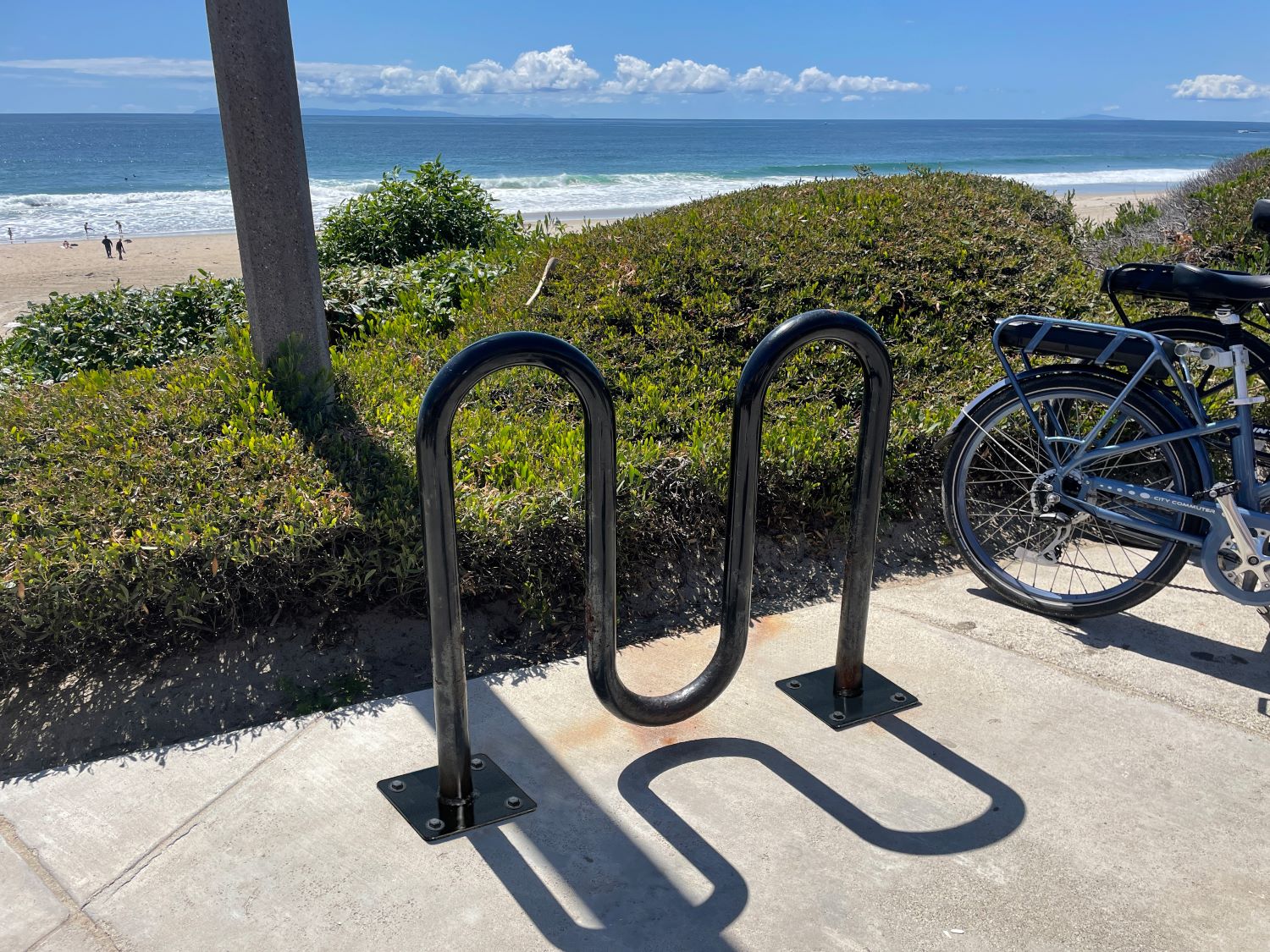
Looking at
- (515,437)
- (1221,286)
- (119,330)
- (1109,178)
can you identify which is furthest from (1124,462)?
(1109,178)

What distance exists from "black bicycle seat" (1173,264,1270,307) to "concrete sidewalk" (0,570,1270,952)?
1177 millimetres

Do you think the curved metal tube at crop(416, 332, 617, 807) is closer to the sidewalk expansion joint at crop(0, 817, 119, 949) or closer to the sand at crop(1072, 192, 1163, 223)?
the sidewalk expansion joint at crop(0, 817, 119, 949)

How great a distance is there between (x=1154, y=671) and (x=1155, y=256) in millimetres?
4216

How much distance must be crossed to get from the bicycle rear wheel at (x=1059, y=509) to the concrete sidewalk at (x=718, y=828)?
0.34 m

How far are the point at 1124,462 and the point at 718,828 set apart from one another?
8.45ft

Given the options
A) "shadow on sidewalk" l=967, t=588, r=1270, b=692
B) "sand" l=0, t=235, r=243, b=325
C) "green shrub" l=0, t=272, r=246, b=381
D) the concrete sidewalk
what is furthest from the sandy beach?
"shadow on sidewalk" l=967, t=588, r=1270, b=692

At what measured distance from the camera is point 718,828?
237 centimetres

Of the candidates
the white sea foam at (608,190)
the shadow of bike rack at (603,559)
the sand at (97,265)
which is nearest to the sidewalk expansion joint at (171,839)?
the shadow of bike rack at (603,559)

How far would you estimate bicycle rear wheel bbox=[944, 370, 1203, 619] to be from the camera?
3307 millimetres

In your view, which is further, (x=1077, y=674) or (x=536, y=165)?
(x=536, y=165)

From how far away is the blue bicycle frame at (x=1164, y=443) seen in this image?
317 centimetres

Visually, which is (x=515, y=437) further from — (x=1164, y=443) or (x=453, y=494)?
(x=1164, y=443)

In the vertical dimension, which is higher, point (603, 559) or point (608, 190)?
point (603, 559)

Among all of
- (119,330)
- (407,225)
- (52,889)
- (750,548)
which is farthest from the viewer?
(407,225)
